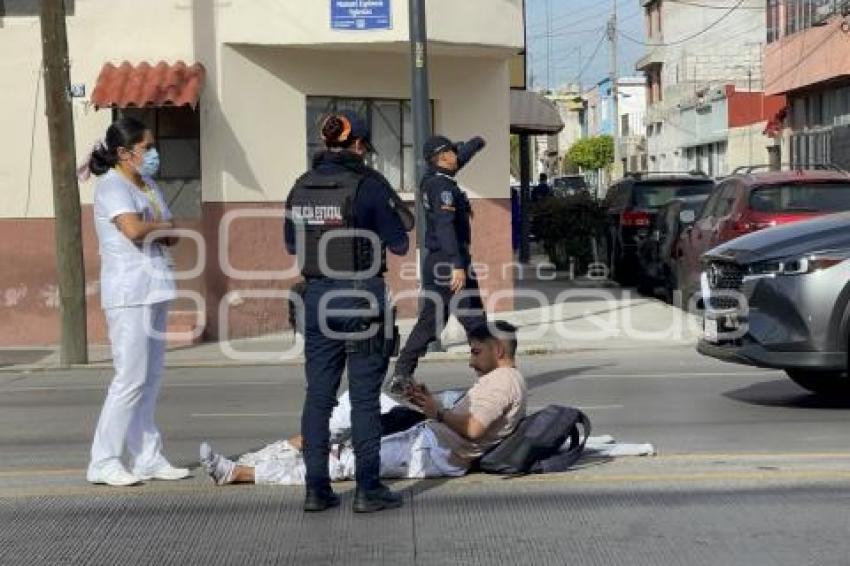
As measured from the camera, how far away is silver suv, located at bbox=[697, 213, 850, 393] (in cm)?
858

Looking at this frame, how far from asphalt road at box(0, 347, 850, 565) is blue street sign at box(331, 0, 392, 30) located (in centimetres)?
725

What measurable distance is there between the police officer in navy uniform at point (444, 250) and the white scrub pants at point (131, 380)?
298 centimetres

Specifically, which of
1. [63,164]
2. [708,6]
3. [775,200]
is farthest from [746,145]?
[63,164]

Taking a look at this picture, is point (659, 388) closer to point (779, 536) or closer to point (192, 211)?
point (779, 536)

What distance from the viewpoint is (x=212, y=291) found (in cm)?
1593

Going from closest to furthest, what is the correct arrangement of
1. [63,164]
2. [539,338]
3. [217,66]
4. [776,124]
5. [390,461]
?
[390,461] → [63,164] → [539,338] → [217,66] → [776,124]

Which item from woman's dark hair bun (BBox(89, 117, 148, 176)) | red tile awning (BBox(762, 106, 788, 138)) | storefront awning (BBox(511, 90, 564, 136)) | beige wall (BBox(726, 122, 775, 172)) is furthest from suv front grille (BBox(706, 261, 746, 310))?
beige wall (BBox(726, 122, 775, 172))

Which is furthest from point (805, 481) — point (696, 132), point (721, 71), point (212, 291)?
point (721, 71)

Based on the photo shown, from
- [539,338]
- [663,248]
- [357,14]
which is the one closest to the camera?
[539,338]

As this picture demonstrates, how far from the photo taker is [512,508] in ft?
20.5

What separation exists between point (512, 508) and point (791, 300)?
3.29 metres

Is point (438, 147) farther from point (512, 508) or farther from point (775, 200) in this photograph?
point (775, 200)

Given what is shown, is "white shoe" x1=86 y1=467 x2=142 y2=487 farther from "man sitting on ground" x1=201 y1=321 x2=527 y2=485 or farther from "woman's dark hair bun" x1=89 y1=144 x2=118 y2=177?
"woman's dark hair bun" x1=89 y1=144 x2=118 y2=177

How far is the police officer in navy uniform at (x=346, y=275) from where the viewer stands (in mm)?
5895
